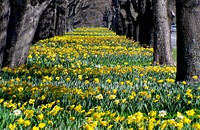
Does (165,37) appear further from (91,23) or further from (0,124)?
(91,23)

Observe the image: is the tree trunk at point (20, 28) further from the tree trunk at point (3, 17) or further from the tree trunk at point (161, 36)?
the tree trunk at point (161, 36)

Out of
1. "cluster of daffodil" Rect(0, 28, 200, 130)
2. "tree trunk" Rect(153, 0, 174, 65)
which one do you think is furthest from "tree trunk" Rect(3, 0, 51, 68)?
"tree trunk" Rect(153, 0, 174, 65)

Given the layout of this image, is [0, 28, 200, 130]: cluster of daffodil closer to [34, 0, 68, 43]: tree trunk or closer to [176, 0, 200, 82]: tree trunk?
[176, 0, 200, 82]: tree trunk

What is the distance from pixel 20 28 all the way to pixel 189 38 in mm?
4068

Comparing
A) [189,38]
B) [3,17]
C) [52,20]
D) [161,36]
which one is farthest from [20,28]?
[52,20]

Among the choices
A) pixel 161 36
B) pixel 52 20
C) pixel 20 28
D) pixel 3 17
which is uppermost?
pixel 3 17

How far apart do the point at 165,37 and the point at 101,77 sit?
557cm

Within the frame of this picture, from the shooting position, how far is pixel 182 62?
349 inches

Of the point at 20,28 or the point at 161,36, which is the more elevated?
the point at 20,28

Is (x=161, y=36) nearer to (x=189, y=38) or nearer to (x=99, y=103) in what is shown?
(x=189, y=38)

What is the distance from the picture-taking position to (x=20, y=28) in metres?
10.9

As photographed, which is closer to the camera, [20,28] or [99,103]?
[99,103]

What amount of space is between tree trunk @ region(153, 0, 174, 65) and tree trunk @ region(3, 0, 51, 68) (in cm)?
424

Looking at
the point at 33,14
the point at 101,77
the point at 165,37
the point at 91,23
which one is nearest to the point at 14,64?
the point at 33,14
